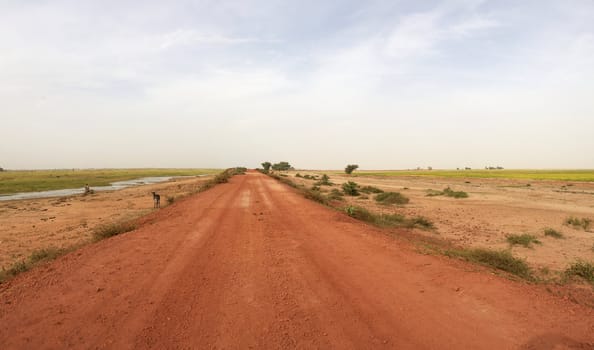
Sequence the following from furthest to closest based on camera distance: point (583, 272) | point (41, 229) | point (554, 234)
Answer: point (41, 229)
point (554, 234)
point (583, 272)

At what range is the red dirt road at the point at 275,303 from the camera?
11.8 feet

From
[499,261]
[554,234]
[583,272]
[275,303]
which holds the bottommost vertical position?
[554,234]

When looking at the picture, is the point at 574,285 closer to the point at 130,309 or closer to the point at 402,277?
the point at 402,277

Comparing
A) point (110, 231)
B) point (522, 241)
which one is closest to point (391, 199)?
point (522, 241)

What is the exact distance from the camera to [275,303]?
14.9ft

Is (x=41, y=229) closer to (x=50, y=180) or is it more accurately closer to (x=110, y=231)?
(x=110, y=231)

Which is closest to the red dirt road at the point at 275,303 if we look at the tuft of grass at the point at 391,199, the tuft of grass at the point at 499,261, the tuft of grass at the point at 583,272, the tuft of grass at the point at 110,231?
the tuft of grass at the point at 499,261

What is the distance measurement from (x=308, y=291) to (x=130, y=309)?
265 centimetres

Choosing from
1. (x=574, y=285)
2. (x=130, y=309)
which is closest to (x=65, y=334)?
(x=130, y=309)

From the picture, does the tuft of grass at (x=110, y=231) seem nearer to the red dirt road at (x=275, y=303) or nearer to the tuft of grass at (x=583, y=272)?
the red dirt road at (x=275, y=303)

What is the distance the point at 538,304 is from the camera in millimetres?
4578

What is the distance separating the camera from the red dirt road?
361 cm

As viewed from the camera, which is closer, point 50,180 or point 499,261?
point 499,261

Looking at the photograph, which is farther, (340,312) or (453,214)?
(453,214)
